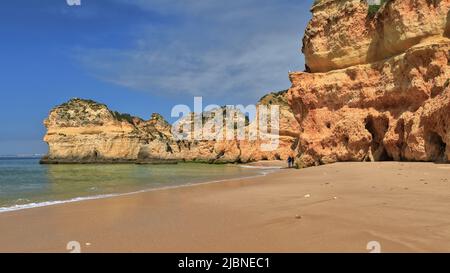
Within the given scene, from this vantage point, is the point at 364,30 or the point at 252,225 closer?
the point at 252,225

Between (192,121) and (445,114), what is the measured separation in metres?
68.5

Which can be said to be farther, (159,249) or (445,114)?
(445,114)

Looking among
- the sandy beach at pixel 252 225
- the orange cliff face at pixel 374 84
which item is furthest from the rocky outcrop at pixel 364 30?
the sandy beach at pixel 252 225

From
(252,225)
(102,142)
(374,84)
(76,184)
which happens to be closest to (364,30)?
(374,84)

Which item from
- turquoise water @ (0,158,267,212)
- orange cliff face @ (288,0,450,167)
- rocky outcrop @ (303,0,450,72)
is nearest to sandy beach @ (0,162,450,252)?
turquoise water @ (0,158,267,212)

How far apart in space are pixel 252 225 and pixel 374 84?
2006 centimetres

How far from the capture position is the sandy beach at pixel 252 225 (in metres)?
4.56

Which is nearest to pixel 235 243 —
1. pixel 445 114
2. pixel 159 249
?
pixel 159 249

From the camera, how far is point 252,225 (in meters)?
5.90

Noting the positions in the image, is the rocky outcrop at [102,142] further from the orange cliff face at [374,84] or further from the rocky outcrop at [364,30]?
the rocky outcrop at [364,30]

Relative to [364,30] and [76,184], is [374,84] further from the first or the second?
[76,184]

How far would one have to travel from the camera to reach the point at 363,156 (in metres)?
23.9

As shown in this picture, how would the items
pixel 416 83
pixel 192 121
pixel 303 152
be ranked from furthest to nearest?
pixel 192 121 < pixel 303 152 < pixel 416 83
